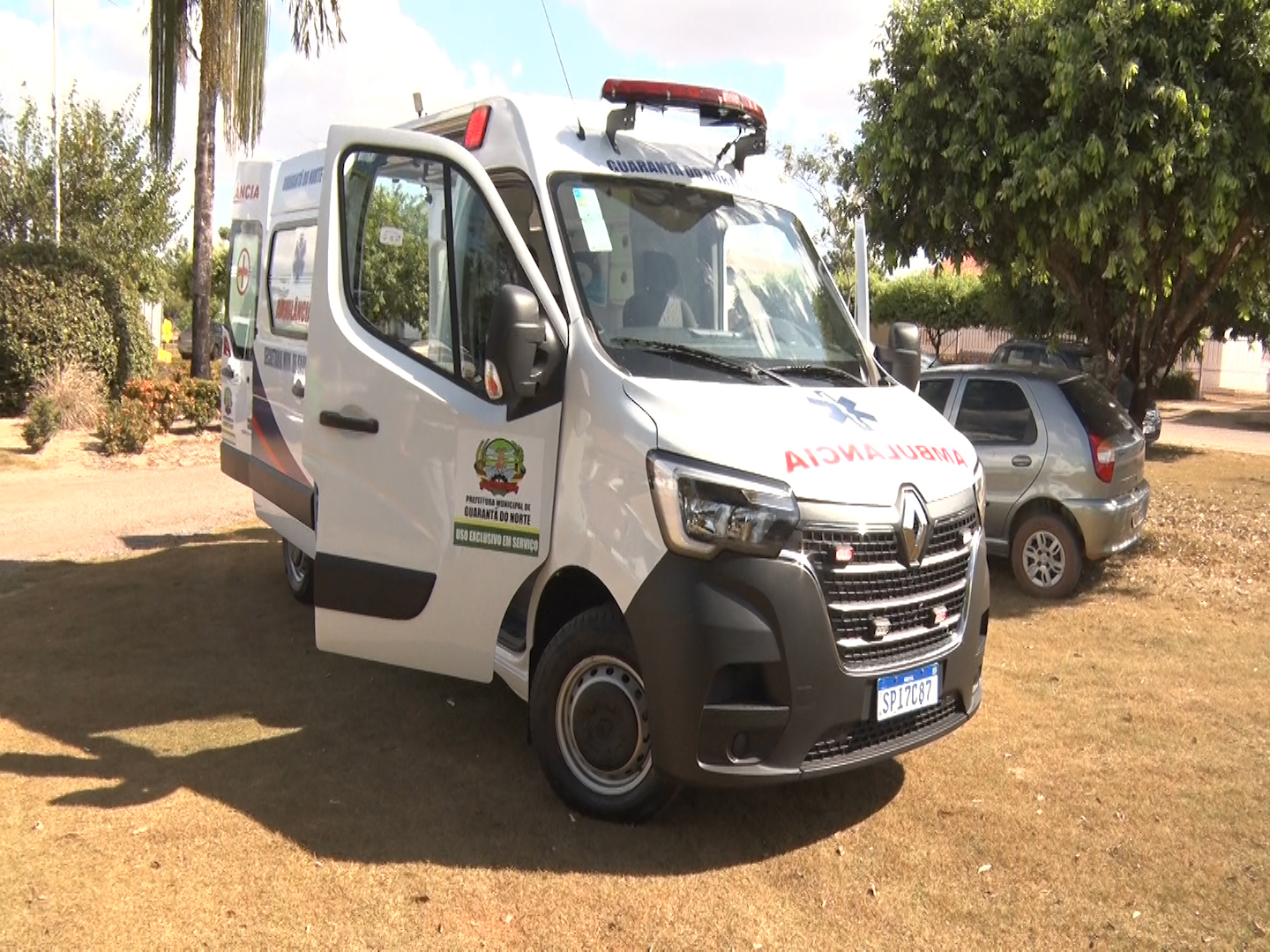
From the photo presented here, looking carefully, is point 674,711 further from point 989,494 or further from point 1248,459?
point 1248,459

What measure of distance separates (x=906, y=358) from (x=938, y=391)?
12.1ft

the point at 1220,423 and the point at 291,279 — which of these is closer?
the point at 291,279

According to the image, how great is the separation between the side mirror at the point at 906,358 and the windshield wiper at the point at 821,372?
0.67m

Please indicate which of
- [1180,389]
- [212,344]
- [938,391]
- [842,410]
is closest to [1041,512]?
[938,391]

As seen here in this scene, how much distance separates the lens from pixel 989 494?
8.64 metres

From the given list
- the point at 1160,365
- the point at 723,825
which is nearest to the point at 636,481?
the point at 723,825

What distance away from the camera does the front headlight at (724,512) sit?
3.97m

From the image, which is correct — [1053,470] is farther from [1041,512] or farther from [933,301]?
[933,301]

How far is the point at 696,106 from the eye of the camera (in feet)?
17.4

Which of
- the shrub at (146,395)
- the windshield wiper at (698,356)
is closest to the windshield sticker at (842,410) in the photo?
the windshield wiper at (698,356)

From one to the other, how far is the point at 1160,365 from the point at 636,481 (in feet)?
28.6

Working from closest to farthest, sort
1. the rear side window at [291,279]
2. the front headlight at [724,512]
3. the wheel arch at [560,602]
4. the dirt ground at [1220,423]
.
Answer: the front headlight at [724,512]
the wheel arch at [560,602]
the rear side window at [291,279]
the dirt ground at [1220,423]

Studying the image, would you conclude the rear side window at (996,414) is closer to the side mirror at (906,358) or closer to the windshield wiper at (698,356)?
the side mirror at (906,358)

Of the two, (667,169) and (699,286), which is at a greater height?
(667,169)
